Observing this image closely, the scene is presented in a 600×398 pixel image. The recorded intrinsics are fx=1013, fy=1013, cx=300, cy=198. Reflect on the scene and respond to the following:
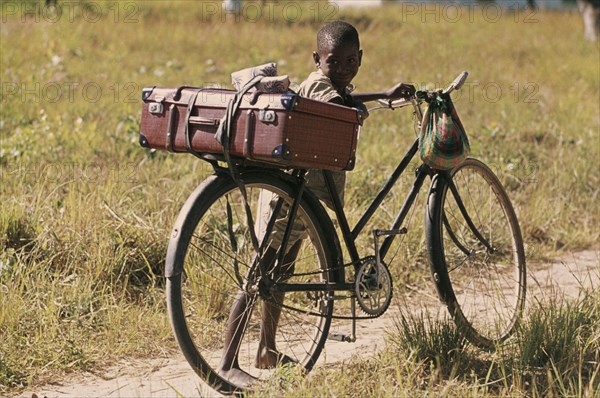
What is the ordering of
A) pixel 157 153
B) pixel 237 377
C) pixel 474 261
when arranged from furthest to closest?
pixel 157 153, pixel 474 261, pixel 237 377

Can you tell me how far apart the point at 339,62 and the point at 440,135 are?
0.59m

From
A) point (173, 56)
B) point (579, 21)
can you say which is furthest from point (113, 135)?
point (579, 21)

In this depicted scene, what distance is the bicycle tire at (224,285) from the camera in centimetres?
369

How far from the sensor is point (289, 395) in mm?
3729

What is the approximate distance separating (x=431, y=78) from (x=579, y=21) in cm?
650

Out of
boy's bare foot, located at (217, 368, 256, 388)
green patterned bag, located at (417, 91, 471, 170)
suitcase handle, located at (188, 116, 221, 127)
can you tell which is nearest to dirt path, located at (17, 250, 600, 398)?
boy's bare foot, located at (217, 368, 256, 388)

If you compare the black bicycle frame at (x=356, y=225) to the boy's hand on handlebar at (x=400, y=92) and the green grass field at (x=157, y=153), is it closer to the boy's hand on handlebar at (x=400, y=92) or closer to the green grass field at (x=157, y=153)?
the boy's hand on handlebar at (x=400, y=92)

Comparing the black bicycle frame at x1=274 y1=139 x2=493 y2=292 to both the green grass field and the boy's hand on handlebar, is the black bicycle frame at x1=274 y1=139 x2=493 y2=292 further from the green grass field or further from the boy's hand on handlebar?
the green grass field

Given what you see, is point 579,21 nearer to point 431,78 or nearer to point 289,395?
point 431,78

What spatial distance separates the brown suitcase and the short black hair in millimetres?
370

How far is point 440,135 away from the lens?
443cm

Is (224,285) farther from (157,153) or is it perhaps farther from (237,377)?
(157,153)

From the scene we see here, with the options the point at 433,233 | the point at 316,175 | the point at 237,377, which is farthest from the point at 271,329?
the point at 433,233

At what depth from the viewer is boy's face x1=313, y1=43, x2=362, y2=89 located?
4.15m
